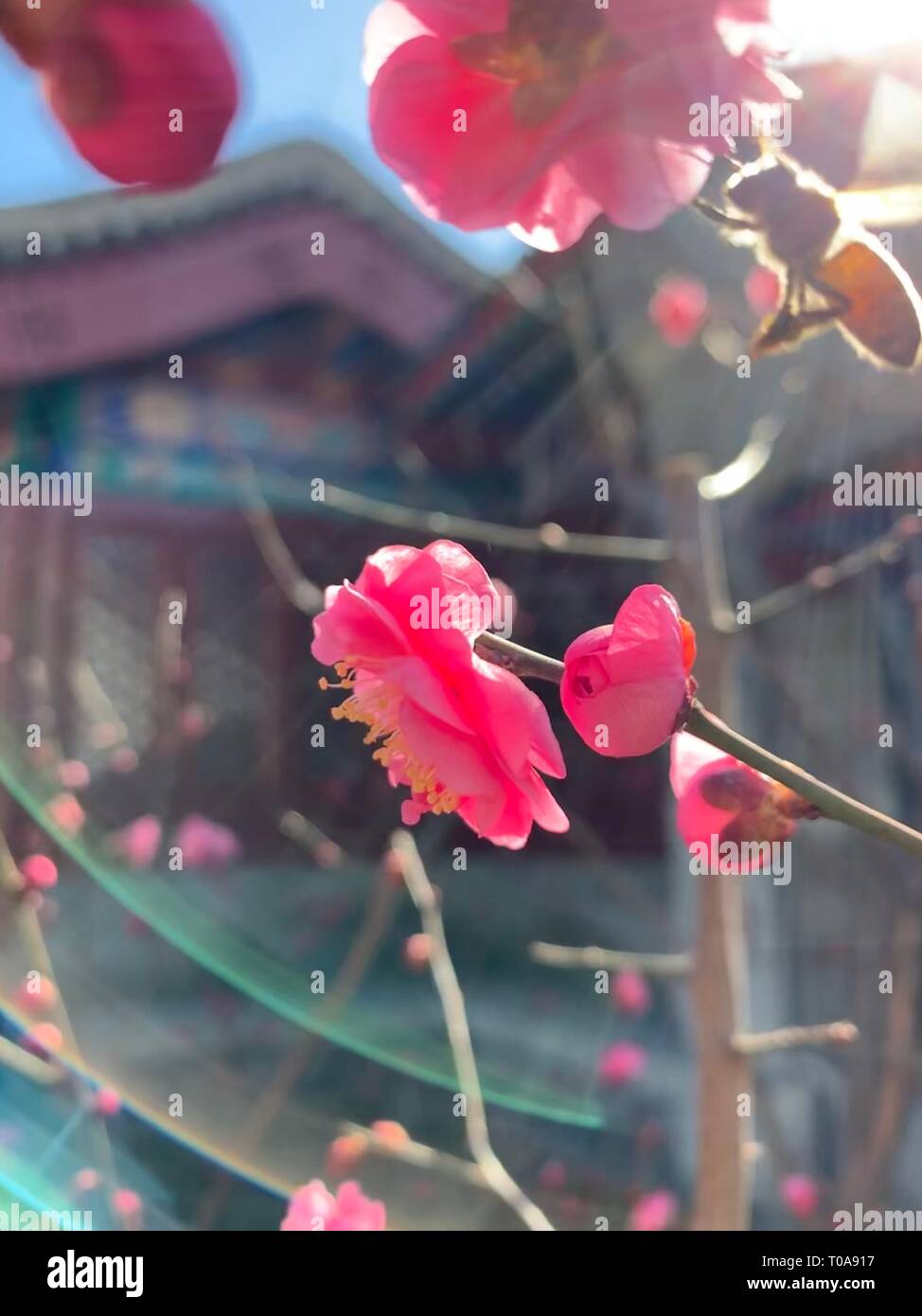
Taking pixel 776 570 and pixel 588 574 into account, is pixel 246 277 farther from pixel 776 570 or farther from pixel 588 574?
pixel 776 570

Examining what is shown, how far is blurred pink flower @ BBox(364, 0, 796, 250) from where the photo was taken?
0.95 feet

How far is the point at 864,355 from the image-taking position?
1.20 feet

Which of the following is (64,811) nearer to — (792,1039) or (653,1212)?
(653,1212)

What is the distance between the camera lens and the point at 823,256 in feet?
1.09

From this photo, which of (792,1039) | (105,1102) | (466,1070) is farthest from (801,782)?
(105,1102)

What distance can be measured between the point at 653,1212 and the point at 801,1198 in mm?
285

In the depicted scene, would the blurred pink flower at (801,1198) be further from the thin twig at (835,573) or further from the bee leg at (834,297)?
the bee leg at (834,297)

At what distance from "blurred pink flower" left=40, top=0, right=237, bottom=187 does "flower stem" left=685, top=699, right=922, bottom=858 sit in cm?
22

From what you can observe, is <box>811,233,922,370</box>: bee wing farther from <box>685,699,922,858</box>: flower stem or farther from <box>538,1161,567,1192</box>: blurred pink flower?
<box>538,1161,567,1192</box>: blurred pink flower

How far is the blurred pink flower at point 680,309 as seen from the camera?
6.23 ft

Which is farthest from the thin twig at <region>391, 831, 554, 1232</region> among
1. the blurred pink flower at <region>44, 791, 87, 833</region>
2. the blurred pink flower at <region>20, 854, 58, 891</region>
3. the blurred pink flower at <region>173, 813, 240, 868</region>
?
the blurred pink flower at <region>173, 813, 240, 868</region>

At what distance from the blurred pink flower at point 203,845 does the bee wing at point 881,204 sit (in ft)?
7.54

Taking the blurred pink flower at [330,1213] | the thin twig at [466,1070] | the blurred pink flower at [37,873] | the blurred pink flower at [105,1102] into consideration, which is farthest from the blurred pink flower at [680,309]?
the blurred pink flower at [105,1102]
